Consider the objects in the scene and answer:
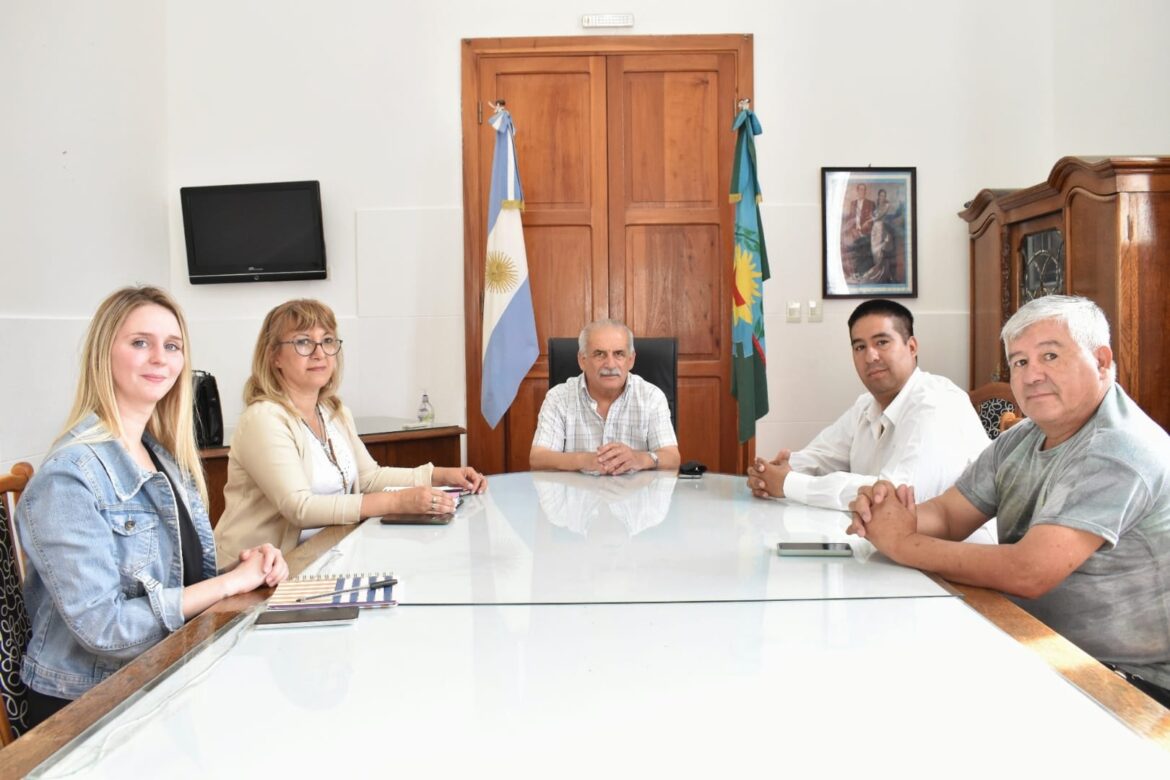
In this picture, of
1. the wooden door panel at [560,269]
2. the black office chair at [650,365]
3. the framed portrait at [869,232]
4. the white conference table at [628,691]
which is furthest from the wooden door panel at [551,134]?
the white conference table at [628,691]

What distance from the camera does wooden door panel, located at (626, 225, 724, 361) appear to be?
Answer: 4531 millimetres

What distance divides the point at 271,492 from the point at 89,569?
2.54 feet

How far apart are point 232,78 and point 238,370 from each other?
1447mm

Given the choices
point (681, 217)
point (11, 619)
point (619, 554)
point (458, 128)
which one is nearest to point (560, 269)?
point (681, 217)

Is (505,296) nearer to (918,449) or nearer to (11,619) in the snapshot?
(918,449)

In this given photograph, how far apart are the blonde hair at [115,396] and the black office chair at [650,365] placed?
1.74m

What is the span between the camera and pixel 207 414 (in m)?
3.49

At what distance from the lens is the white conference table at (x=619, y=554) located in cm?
144

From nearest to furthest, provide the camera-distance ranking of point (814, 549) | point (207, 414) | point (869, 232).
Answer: point (814, 549) → point (207, 414) → point (869, 232)

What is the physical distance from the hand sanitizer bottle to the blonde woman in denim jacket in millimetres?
2642

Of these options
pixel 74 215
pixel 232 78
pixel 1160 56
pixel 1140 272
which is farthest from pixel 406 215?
pixel 1160 56

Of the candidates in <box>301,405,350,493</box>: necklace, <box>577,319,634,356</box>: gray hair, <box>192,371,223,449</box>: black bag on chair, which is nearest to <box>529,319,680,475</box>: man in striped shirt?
<box>577,319,634,356</box>: gray hair

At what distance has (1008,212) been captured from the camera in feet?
13.0

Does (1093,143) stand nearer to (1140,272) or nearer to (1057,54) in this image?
(1057,54)
